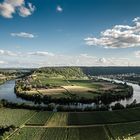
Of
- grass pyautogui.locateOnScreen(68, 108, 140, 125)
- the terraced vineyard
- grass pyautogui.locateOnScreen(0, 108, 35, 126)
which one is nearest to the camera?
the terraced vineyard

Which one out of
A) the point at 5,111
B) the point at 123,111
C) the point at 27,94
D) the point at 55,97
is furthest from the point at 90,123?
the point at 27,94

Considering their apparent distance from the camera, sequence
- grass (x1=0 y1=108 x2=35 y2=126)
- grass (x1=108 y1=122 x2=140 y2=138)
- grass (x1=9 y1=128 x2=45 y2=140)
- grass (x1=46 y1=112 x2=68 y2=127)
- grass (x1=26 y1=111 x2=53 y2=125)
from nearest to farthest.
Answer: grass (x1=9 y1=128 x2=45 y2=140)
grass (x1=108 y1=122 x2=140 y2=138)
grass (x1=46 y1=112 x2=68 y2=127)
grass (x1=26 y1=111 x2=53 y2=125)
grass (x1=0 y1=108 x2=35 y2=126)

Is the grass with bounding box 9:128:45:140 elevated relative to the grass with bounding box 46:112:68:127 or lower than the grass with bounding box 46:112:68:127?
Answer: lower

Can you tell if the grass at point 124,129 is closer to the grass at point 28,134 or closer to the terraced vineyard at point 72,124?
the terraced vineyard at point 72,124

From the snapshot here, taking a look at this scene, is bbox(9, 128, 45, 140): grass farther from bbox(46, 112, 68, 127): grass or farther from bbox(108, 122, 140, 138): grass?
bbox(108, 122, 140, 138): grass

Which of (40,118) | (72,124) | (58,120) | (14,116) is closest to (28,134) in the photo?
(72,124)

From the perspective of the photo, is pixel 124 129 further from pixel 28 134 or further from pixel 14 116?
pixel 14 116

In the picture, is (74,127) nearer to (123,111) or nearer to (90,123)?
(90,123)

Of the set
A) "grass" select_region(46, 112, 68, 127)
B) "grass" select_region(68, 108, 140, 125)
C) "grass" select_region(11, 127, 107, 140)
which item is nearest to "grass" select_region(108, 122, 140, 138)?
"grass" select_region(11, 127, 107, 140)

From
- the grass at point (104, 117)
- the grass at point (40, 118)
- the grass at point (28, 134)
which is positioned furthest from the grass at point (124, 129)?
the grass at point (40, 118)
